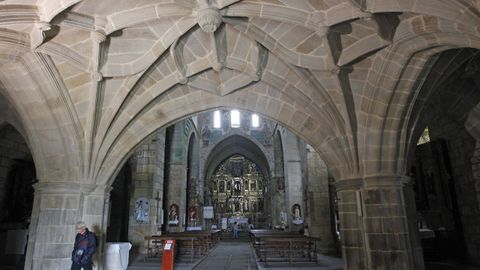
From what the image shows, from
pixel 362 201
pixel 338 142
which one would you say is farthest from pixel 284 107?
pixel 362 201

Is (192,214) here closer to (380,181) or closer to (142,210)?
(142,210)

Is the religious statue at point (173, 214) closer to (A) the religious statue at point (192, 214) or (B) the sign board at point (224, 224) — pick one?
(A) the religious statue at point (192, 214)

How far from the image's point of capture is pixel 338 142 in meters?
7.22

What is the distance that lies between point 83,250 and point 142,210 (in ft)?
19.3

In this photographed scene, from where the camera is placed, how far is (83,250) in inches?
224

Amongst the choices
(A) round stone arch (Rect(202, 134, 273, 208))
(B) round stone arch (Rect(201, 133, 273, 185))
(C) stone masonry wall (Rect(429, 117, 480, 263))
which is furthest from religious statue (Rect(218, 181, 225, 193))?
(C) stone masonry wall (Rect(429, 117, 480, 263))

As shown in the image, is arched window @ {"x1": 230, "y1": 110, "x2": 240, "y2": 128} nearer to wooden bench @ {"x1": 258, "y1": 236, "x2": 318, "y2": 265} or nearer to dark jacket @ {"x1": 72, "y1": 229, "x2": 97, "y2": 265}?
wooden bench @ {"x1": 258, "y1": 236, "x2": 318, "y2": 265}

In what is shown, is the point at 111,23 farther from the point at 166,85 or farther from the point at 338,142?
the point at 338,142

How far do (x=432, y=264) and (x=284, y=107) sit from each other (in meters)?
5.45

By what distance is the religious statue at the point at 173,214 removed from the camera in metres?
15.4

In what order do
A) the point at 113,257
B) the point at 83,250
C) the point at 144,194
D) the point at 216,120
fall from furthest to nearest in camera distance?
the point at 216,120 < the point at 144,194 < the point at 113,257 < the point at 83,250

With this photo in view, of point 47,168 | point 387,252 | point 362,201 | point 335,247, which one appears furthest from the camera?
point 335,247

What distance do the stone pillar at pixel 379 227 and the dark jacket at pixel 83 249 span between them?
481 cm

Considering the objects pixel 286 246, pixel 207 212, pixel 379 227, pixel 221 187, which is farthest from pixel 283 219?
pixel 379 227
